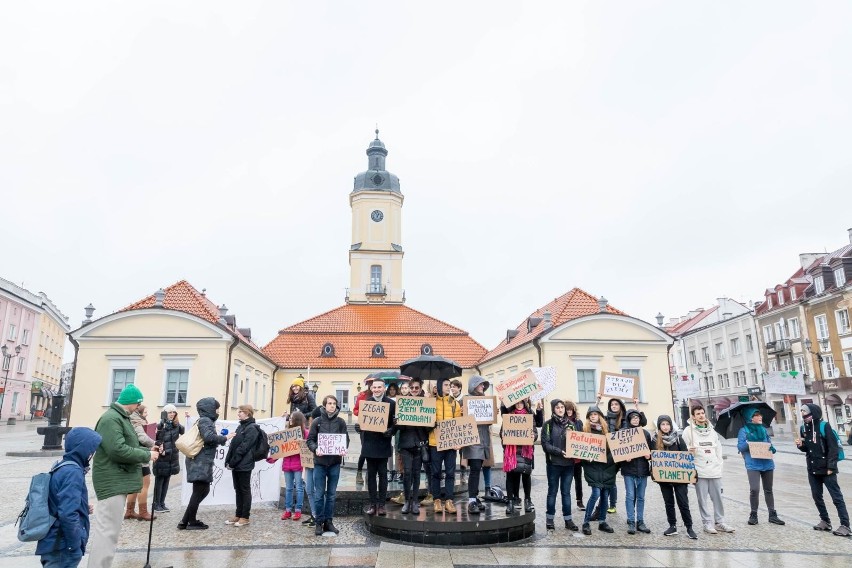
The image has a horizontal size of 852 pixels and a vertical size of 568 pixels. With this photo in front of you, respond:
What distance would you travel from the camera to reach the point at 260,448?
8219 millimetres

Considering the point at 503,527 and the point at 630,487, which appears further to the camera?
the point at 630,487

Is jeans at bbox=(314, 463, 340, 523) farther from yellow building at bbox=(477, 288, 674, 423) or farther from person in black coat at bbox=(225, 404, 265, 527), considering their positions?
yellow building at bbox=(477, 288, 674, 423)

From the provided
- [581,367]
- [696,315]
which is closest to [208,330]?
[581,367]

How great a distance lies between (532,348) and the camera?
25328 millimetres

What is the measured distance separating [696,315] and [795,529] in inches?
2121

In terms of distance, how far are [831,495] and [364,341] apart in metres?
Answer: 29.0

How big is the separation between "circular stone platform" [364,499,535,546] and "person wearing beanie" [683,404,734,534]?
2.67 m

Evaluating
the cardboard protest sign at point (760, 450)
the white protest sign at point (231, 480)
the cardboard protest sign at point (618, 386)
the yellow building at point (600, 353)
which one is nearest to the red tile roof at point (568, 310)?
the yellow building at point (600, 353)

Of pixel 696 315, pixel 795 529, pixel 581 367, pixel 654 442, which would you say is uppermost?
pixel 696 315

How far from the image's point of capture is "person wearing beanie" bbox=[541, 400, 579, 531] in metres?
7.84

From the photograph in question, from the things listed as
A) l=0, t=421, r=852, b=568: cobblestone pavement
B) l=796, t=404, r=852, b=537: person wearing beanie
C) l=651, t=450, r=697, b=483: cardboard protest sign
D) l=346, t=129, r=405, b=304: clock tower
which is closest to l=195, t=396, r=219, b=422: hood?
l=0, t=421, r=852, b=568: cobblestone pavement

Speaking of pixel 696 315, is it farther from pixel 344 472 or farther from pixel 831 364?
pixel 344 472

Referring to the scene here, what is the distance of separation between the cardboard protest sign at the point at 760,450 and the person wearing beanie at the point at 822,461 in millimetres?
513

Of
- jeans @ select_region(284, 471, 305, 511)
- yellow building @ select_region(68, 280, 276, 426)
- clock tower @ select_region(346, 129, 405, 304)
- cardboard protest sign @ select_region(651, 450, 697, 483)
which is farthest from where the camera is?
clock tower @ select_region(346, 129, 405, 304)
